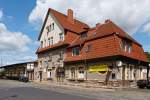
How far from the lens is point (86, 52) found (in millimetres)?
39031

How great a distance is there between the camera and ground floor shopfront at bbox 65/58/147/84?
34.1 m

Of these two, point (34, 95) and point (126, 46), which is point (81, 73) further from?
point (34, 95)

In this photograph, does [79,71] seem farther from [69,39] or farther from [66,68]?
[69,39]

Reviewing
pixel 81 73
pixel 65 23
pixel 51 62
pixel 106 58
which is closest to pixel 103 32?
pixel 106 58

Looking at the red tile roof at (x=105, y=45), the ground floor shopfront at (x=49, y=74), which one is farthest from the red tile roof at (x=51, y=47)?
the ground floor shopfront at (x=49, y=74)

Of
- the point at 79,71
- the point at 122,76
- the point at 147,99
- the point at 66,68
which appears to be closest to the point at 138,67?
the point at 122,76

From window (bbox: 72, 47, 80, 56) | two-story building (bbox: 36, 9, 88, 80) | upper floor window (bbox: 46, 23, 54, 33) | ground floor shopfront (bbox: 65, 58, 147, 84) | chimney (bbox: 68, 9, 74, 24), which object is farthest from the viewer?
chimney (bbox: 68, 9, 74, 24)

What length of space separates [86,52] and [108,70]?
220 inches

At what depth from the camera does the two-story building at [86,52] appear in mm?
34844

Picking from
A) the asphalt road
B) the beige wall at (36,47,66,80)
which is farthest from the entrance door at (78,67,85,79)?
the asphalt road

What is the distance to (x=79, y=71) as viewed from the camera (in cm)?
4047

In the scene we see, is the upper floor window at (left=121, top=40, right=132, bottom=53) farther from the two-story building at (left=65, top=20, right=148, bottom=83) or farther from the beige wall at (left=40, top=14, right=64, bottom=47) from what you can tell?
the beige wall at (left=40, top=14, right=64, bottom=47)

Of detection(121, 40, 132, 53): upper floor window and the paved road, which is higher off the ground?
detection(121, 40, 132, 53): upper floor window

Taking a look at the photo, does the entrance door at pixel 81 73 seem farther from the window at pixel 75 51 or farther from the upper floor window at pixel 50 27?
the upper floor window at pixel 50 27
